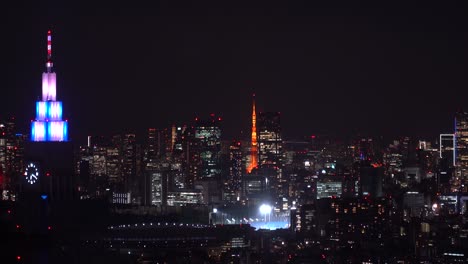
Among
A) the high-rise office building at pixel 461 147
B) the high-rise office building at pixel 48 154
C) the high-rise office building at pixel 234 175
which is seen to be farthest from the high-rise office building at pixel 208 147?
Result: the high-rise office building at pixel 48 154

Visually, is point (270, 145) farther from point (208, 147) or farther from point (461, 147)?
point (461, 147)

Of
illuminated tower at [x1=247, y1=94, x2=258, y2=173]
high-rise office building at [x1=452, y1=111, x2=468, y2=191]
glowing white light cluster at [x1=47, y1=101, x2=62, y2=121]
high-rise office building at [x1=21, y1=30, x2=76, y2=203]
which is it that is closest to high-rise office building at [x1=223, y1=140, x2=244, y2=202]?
illuminated tower at [x1=247, y1=94, x2=258, y2=173]

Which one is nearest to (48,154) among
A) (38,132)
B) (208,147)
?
(38,132)

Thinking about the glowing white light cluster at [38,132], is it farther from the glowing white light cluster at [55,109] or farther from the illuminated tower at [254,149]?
the illuminated tower at [254,149]

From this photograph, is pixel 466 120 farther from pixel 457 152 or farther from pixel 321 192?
pixel 321 192

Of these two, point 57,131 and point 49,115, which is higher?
point 49,115

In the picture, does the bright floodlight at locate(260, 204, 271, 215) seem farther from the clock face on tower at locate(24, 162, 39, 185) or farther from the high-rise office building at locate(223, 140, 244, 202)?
the clock face on tower at locate(24, 162, 39, 185)
